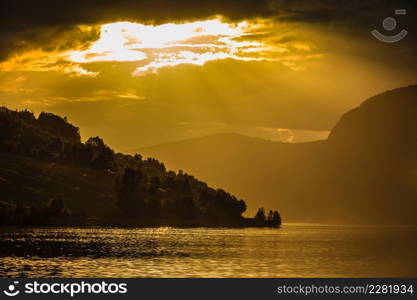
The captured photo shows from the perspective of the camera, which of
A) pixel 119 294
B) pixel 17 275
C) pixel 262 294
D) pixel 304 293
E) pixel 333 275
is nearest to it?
pixel 119 294

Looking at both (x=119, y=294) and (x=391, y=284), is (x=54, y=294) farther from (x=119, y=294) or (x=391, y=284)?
(x=391, y=284)

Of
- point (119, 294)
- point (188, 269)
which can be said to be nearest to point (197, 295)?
point (119, 294)

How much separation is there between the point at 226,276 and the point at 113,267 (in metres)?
22.4

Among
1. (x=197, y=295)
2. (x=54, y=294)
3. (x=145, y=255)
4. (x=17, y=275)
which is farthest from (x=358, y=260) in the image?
(x=54, y=294)

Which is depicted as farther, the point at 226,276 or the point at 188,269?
the point at 188,269

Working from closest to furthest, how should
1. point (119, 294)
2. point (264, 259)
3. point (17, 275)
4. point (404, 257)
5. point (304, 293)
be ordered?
point (119, 294), point (304, 293), point (17, 275), point (264, 259), point (404, 257)

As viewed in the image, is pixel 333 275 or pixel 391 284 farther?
pixel 333 275

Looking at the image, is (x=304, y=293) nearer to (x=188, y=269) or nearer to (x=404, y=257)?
A: (x=188, y=269)

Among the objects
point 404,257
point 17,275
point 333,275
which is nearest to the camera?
point 17,275

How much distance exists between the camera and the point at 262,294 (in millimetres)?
71562

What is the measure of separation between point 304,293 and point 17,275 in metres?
48.9

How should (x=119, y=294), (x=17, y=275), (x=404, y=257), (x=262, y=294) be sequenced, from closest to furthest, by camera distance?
(x=119, y=294)
(x=262, y=294)
(x=17, y=275)
(x=404, y=257)

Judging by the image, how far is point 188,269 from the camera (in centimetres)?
11412

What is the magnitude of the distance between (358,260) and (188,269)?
46034 mm
